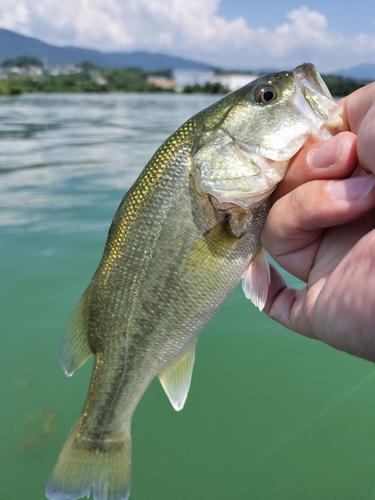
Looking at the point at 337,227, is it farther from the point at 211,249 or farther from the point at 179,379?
the point at 179,379

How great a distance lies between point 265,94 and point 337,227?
2.63 feet

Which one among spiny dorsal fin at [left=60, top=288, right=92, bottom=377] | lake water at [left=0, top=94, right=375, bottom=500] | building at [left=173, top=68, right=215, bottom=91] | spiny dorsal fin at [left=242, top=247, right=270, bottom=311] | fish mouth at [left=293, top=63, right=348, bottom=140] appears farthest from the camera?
building at [left=173, top=68, right=215, bottom=91]

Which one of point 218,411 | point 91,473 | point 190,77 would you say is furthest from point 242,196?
point 190,77

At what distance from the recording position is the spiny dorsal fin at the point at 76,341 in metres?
2.79

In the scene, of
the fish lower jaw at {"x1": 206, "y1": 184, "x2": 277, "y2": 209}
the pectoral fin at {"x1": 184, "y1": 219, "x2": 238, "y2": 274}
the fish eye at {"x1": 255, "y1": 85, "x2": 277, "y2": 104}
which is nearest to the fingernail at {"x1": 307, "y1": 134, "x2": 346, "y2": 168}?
the fish lower jaw at {"x1": 206, "y1": 184, "x2": 277, "y2": 209}

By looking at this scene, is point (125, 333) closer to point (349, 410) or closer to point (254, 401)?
point (254, 401)

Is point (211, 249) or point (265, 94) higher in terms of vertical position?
point (265, 94)

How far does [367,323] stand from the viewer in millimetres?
1912

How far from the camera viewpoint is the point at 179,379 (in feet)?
9.31

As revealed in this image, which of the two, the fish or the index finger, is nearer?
the index finger

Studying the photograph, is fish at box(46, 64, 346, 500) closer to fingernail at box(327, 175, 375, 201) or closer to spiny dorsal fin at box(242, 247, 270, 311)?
spiny dorsal fin at box(242, 247, 270, 311)

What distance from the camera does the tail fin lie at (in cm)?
267

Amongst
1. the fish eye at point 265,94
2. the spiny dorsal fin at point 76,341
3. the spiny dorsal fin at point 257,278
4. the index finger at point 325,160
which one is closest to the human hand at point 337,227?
the index finger at point 325,160

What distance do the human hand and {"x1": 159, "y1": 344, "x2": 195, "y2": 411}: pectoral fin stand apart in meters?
0.80
